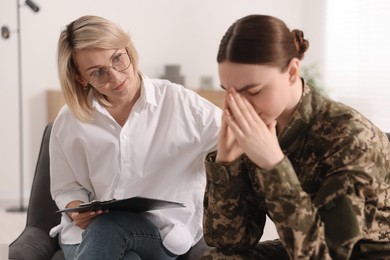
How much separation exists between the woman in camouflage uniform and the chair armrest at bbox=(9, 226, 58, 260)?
2.44 ft

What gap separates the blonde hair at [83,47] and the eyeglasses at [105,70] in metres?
0.03

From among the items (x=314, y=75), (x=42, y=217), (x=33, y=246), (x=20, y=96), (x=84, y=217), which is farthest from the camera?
(x=314, y=75)

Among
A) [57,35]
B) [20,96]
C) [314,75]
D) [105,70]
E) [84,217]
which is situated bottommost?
[20,96]

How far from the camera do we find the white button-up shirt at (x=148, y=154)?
201 centimetres

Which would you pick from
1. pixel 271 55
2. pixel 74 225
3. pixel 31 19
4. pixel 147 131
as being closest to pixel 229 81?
pixel 271 55

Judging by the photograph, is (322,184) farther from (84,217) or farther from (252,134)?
(84,217)

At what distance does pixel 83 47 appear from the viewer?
196 cm

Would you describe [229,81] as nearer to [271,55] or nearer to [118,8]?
[271,55]

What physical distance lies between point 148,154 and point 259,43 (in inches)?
28.1

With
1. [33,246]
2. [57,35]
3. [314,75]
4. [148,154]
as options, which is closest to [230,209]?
[148,154]

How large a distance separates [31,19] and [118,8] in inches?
28.4

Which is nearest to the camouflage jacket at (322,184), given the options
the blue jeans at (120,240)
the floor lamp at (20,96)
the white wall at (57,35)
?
the blue jeans at (120,240)

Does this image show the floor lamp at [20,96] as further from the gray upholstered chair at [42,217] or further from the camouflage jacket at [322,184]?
the camouflage jacket at [322,184]

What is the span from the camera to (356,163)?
55.7 inches
